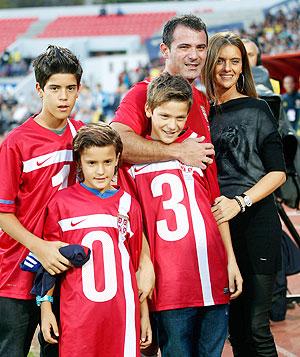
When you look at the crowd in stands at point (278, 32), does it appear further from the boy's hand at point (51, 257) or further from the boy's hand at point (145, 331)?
the boy's hand at point (51, 257)

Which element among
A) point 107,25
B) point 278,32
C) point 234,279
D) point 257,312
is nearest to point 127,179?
point 234,279

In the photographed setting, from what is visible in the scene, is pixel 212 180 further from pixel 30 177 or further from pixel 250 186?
pixel 30 177

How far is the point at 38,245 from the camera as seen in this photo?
10.6 feet

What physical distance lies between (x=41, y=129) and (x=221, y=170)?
953mm

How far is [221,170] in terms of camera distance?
384cm

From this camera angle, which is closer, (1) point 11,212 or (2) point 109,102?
(1) point 11,212

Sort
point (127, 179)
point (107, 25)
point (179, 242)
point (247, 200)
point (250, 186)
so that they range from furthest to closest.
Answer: point (107, 25), point (250, 186), point (247, 200), point (127, 179), point (179, 242)

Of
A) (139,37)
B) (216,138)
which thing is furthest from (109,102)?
(216,138)

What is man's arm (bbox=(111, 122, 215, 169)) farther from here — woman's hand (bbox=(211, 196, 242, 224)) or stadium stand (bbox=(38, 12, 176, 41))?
stadium stand (bbox=(38, 12, 176, 41))

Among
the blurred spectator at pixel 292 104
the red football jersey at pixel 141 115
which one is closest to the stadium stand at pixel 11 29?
the blurred spectator at pixel 292 104

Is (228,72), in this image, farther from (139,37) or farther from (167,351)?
(139,37)

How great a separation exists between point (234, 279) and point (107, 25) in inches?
1680

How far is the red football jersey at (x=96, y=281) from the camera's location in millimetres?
3174

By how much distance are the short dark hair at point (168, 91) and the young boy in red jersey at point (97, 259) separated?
23 centimetres
